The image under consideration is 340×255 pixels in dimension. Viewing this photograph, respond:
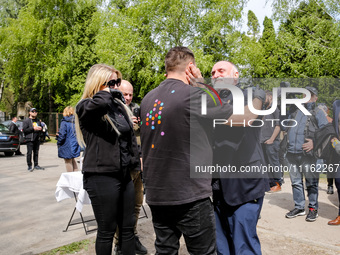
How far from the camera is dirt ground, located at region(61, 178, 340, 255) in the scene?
13.1 feet

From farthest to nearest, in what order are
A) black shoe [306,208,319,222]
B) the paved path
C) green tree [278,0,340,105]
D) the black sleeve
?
green tree [278,0,340,105] < black shoe [306,208,319,222] < the paved path < the black sleeve

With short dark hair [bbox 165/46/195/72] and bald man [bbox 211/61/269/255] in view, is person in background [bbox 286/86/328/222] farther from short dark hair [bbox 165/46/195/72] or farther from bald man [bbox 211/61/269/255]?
short dark hair [bbox 165/46/195/72]

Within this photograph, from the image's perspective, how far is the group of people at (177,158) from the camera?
218cm

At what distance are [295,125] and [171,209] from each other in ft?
13.5

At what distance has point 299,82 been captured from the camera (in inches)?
762

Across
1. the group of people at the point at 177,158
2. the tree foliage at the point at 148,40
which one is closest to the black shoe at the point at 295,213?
the group of people at the point at 177,158

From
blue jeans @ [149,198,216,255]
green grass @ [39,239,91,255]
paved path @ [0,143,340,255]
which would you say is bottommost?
paved path @ [0,143,340,255]

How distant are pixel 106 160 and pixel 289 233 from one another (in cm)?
320

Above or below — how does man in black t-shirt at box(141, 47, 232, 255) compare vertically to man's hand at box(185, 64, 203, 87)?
below

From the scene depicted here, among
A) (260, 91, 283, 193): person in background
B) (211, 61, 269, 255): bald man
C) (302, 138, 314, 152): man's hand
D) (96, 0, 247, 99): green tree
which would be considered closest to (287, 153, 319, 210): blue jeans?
(302, 138, 314, 152): man's hand

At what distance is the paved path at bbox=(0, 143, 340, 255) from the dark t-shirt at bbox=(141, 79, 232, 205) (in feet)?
6.64

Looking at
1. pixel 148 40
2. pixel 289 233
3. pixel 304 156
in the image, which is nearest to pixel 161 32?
pixel 148 40

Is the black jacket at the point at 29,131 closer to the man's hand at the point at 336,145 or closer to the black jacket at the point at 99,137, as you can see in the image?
the black jacket at the point at 99,137

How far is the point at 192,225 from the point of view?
220cm
